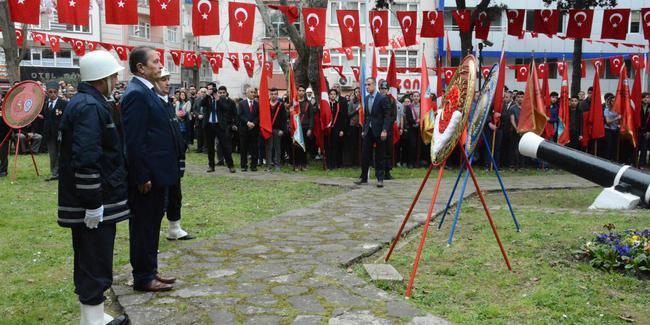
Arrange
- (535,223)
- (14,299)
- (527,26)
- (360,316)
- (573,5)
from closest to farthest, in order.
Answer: (360,316) → (14,299) → (535,223) → (573,5) → (527,26)

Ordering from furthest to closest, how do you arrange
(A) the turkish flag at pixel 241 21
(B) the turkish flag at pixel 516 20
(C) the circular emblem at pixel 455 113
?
1. (B) the turkish flag at pixel 516 20
2. (A) the turkish flag at pixel 241 21
3. (C) the circular emblem at pixel 455 113

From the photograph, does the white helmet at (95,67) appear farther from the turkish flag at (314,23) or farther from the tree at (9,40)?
the tree at (9,40)

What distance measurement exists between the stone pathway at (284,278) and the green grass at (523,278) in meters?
0.37

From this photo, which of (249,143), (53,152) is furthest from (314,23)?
(53,152)

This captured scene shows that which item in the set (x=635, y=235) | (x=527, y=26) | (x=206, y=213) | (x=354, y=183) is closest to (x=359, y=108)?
(x=354, y=183)

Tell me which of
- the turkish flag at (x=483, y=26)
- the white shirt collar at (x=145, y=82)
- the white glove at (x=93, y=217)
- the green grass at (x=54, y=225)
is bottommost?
the green grass at (x=54, y=225)

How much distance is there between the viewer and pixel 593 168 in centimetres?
446

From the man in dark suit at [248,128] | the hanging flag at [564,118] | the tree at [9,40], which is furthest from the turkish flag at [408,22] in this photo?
the tree at [9,40]

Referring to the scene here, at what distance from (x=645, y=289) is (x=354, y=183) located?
7.25 m

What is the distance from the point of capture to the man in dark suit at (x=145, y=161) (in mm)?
4891

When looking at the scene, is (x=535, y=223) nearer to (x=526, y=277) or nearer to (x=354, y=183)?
(x=526, y=277)

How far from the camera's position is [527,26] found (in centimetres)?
3784

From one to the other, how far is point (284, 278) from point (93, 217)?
204 centimetres

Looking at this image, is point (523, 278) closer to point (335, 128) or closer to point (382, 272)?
point (382, 272)
